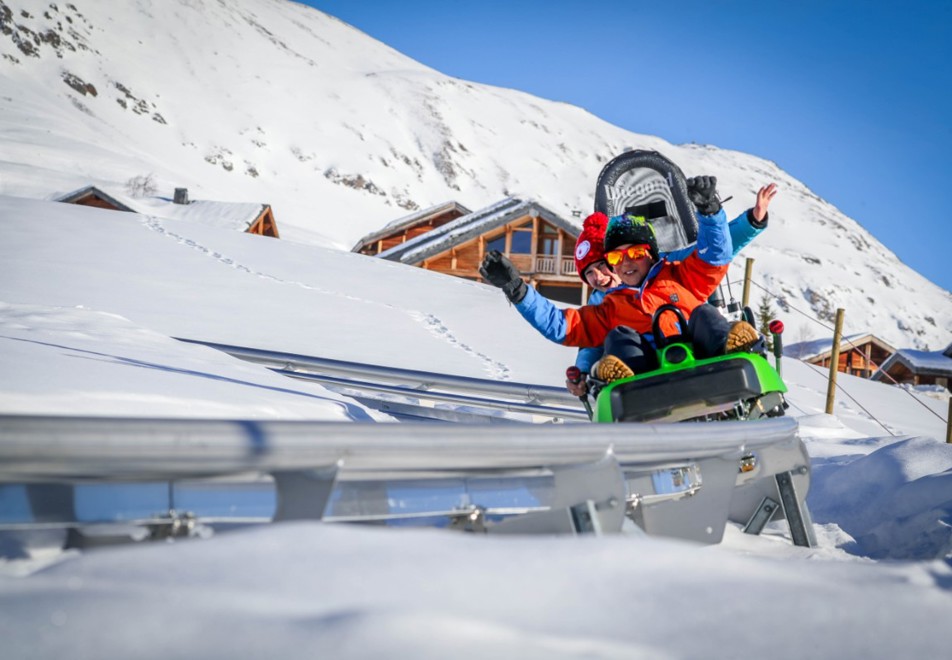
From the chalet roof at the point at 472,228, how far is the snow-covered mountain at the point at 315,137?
29.0 metres

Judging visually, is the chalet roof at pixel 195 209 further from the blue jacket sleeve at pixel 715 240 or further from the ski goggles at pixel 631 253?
the blue jacket sleeve at pixel 715 240

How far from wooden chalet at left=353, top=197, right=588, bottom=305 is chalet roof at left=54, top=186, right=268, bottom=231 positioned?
44.8 ft

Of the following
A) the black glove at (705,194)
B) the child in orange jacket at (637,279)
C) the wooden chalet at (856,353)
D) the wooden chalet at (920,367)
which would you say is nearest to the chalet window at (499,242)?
the wooden chalet at (856,353)

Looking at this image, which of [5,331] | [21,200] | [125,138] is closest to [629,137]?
[125,138]

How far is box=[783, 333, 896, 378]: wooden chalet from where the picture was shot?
40.2 metres

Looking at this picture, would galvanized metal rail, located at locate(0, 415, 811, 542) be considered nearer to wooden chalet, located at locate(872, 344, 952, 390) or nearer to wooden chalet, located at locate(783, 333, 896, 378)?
wooden chalet, located at locate(872, 344, 952, 390)

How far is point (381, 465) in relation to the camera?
1509mm

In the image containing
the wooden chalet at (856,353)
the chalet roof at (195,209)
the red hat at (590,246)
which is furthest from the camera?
the wooden chalet at (856,353)

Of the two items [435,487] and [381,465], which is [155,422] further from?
[435,487]

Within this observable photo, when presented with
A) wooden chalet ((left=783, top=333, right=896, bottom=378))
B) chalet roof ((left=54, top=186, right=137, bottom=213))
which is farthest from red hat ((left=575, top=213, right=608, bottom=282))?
wooden chalet ((left=783, top=333, right=896, bottom=378))

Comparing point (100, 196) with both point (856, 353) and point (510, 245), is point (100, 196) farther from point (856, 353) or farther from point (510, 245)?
point (856, 353)

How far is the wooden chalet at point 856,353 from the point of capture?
40250 mm

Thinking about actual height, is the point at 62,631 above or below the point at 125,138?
below

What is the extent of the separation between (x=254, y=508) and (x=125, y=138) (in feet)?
300
